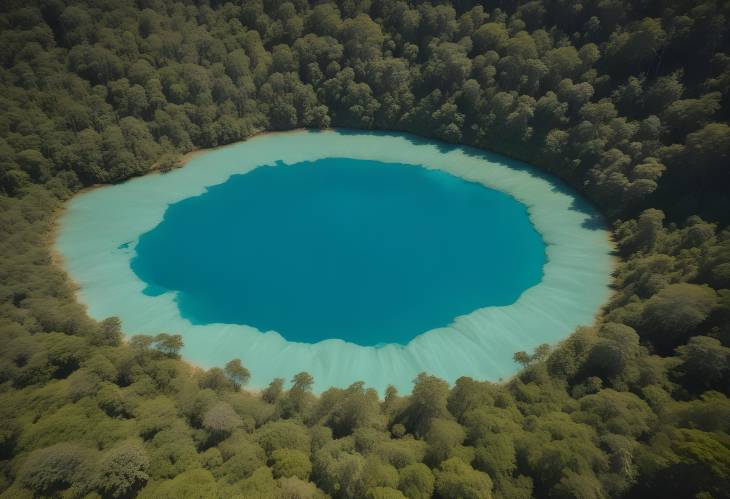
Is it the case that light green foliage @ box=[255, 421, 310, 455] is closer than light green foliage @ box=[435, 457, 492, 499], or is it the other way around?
light green foliage @ box=[435, 457, 492, 499]

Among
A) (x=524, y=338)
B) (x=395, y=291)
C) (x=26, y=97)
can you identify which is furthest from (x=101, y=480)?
(x=26, y=97)

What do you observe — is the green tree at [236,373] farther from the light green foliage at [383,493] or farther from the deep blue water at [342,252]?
the light green foliage at [383,493]

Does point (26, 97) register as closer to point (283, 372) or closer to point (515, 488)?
point (283, 372)

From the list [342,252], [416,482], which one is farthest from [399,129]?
[416,482]

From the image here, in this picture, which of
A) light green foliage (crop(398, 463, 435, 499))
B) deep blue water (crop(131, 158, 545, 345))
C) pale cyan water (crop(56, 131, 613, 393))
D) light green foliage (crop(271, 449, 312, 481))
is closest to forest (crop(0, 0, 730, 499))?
light green foliage (crop(398, 463, 435, 499))

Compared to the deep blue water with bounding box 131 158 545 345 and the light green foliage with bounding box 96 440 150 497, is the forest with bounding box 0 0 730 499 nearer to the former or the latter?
the light green foliage with bounding box 96 440 150 497

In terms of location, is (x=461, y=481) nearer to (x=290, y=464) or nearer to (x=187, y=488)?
(x=290, y=464)
